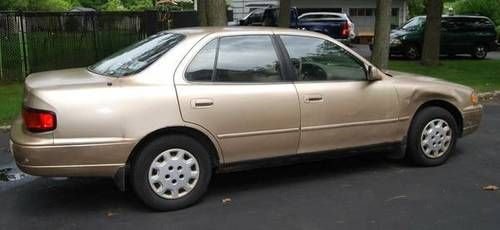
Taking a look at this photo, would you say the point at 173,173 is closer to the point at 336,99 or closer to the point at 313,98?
the point at 313,98

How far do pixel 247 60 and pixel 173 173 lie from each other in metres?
1.20

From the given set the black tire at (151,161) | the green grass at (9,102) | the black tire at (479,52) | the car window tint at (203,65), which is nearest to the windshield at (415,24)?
the black tire at (479,52)

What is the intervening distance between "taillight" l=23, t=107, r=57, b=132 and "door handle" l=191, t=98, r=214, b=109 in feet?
3.61

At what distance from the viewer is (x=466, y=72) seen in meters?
16.1

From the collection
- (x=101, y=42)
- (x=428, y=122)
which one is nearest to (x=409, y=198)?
(x=428, y=122)

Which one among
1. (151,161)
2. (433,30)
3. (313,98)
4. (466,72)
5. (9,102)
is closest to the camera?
(151,161)

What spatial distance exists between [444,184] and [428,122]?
742 millimetres

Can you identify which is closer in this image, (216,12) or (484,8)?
(216,12)

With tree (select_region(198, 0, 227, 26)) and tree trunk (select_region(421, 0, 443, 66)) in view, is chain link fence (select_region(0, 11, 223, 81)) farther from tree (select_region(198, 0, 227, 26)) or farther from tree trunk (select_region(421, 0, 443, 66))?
tree trunk (select_region(421, 0, 443, 66))

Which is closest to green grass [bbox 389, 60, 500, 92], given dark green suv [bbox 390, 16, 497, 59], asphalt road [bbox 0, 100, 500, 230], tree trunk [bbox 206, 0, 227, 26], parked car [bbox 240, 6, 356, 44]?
dark green suv [bbox 390, 16, 497, 59]

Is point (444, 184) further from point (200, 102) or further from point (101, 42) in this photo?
point (101, 42)

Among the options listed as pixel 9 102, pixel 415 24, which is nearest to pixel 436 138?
pixel 9 102

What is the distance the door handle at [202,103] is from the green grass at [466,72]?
8.59 m

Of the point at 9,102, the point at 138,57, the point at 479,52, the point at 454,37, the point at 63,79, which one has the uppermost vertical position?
the point at 138,57
